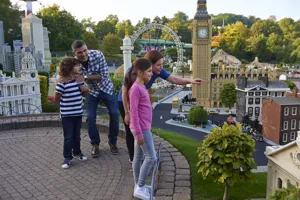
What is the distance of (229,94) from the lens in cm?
3638

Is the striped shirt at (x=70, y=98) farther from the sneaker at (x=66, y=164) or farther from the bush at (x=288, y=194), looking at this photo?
the bush at (x=288, y=194)

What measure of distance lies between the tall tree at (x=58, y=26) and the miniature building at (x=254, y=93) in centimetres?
3473

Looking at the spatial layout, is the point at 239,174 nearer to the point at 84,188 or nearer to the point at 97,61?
the point at 84,188

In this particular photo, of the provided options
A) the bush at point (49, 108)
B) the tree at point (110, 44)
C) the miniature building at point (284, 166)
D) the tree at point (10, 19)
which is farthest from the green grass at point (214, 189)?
the tree at point (110, 44)

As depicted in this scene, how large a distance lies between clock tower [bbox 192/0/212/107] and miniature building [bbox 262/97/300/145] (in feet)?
51.1

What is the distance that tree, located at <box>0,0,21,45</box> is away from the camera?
4603 cm

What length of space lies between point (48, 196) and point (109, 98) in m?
2.24

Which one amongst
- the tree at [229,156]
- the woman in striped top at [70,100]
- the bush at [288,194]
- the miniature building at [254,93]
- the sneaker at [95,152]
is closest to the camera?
the bush at [288,194]

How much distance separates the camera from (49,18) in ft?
178

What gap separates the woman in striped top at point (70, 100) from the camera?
5.42 m

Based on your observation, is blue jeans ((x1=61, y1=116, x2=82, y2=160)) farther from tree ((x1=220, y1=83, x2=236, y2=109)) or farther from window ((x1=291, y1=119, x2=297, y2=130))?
tree ((x1=220, y1=83, x2=236, y2=109))

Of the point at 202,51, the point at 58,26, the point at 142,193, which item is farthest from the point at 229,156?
the point at 58,26

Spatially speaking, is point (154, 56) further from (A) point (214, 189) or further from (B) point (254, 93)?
(B) point (254, 93)

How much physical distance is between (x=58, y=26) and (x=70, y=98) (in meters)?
52.8
